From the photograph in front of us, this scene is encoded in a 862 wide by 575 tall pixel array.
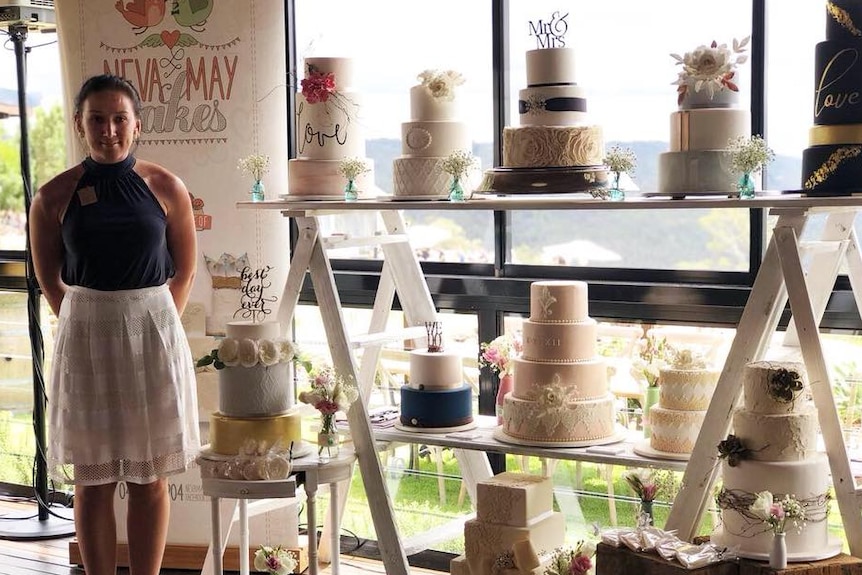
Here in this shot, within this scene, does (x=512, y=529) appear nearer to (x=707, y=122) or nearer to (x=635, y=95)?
(x=707, y=122)

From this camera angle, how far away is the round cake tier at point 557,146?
328 cm

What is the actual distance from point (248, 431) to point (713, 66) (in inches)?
66.6

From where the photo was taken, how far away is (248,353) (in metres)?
3.58

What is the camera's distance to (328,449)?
3.66m

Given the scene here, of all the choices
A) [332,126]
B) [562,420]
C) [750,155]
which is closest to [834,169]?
[750,155]

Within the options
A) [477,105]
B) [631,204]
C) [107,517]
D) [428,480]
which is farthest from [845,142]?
[107,517]

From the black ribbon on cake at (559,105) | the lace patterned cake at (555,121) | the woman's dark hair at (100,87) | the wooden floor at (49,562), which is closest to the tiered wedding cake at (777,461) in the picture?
the lace patterned cake at (555,121)

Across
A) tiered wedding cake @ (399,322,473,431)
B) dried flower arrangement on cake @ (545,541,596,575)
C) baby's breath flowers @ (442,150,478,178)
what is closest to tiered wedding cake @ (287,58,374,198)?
baby's breath flowers @ (442,150,478,178)

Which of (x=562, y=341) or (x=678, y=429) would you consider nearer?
(x=678, y=429)

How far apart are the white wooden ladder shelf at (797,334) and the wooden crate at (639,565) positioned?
0.14 m

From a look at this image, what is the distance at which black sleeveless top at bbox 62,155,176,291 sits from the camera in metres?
3.65

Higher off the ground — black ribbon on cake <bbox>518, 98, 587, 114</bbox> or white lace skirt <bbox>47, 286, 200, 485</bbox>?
black ribbon on cake <bbox>518, 98, 587, 114</bbox>

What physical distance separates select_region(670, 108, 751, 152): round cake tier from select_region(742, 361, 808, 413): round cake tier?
571mm

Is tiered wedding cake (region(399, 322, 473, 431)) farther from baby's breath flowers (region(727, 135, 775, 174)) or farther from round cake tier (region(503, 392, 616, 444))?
baby's breath flowers (region(727, 135, 775, 174))
